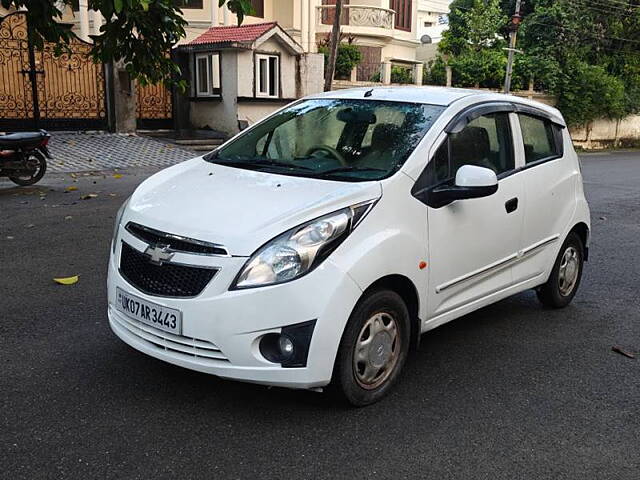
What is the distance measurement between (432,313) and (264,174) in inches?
50.6

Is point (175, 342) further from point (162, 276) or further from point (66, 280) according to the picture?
point (66, 280)

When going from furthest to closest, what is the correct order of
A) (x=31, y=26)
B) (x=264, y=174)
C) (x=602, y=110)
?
1. (x=602, y=110)
2. (x=31, y=26)
3. (x=264, y=174)

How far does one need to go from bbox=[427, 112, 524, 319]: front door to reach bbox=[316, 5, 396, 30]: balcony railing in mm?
27670

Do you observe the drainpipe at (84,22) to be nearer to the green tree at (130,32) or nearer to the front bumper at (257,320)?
the green tree at (130,32)

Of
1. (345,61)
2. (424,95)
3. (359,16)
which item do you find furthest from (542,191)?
(359,16)

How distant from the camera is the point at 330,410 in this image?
355cm

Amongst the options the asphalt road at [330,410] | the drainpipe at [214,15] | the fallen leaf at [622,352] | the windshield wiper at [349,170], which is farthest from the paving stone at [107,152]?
the fallen leaf at [622,352]

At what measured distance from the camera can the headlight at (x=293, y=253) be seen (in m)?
3.17

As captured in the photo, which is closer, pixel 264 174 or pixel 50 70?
pixel 264 174

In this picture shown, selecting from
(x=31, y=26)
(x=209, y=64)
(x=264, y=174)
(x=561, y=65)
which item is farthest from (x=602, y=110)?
(x=264, y=174)

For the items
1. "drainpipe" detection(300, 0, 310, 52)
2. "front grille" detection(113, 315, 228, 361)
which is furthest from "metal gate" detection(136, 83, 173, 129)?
"front grille" detection(113, 315, 228, 361)

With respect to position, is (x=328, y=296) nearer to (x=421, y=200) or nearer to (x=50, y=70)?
(x=421, y=200)

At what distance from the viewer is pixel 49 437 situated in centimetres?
318

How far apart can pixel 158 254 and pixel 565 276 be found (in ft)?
11.5
